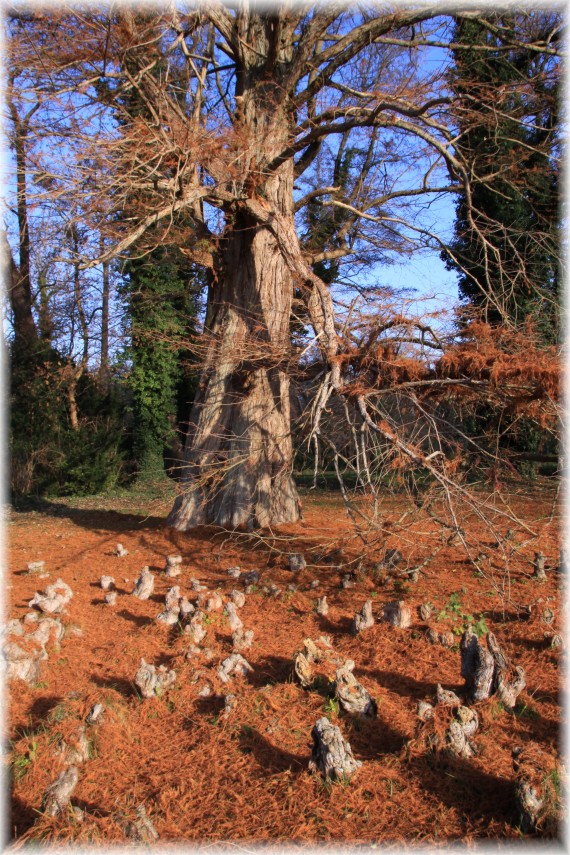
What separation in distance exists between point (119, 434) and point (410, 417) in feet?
33.2

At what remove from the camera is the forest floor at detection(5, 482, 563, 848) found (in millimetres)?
2398

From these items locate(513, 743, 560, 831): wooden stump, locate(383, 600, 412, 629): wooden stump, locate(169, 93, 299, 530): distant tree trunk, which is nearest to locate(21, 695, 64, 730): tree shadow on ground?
locate(383, 600, 412, 629): wooden stump

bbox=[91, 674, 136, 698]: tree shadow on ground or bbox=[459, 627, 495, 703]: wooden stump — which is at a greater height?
bbox=[459, 627, 495, 703]: wooden stump

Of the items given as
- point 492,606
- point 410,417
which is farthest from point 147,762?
point 410,417

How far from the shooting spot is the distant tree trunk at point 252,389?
277 inches

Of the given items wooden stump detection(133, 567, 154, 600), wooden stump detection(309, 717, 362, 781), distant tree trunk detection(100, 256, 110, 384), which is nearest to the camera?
wooden stump detection(309, 717, 362, 781)

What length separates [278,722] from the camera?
307cm

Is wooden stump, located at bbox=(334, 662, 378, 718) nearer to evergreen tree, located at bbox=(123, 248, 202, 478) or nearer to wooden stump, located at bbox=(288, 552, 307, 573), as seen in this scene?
wooden stump, located at bbox=(288, 552, 307, 573)

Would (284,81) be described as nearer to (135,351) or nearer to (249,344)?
(249,344)

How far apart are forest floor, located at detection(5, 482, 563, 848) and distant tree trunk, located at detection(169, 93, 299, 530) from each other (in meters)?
1.85

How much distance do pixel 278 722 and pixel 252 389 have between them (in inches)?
179

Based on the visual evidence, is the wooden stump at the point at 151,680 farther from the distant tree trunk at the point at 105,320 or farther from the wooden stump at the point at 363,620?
the distant tree trunk at the point at 105,320

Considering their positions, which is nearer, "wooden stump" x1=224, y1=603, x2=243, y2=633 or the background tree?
"wooden stump" x1=224, y1=603, x2=243, y2=633

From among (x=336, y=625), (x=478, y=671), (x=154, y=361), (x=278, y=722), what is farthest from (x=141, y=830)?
(x=154, y=361)
